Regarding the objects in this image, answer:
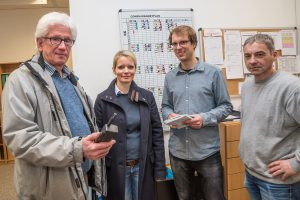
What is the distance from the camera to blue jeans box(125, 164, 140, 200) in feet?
6.45

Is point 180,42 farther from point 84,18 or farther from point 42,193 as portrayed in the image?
point 42,193

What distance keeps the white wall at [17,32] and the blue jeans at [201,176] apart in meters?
4.60

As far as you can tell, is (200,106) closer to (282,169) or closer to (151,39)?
(282,169)

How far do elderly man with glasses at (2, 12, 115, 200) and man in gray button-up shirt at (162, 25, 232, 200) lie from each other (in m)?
0.82

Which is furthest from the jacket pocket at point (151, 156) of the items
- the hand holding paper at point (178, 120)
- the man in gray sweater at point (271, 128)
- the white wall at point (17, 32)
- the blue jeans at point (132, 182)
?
the white wall at point (17, 32)

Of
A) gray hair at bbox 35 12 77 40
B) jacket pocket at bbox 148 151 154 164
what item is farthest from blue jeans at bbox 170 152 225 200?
gray hair at bbox 35 12 77 40

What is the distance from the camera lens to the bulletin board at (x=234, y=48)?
9.35 feet

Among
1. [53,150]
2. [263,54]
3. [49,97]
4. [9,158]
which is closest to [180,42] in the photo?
[263,54]

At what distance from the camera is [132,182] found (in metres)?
2.00

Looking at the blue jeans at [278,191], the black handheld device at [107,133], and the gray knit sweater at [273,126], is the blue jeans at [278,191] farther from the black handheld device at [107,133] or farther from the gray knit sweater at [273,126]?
the black handheld device at [107,133]

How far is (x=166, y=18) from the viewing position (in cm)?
274

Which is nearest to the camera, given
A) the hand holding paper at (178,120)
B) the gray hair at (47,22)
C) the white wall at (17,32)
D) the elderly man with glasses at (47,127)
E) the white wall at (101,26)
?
the elderly man with glasses at (47,127)

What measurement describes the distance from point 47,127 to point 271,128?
1134 millimetres

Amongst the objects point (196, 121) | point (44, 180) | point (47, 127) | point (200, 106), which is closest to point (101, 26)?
point (200, 106)
